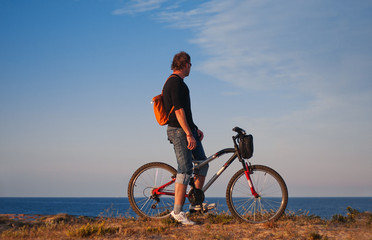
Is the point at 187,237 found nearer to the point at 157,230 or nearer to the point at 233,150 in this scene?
the point at 157,230

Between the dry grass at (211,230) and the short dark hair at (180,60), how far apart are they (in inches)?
106

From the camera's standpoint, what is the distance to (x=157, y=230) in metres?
5.98

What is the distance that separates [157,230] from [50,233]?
6.56 ft

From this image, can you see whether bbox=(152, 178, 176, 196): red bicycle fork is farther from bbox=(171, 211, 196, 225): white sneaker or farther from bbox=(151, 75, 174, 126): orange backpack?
bbox=(151, 75, 174, 126): orange backpack

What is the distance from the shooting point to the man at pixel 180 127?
621 cm

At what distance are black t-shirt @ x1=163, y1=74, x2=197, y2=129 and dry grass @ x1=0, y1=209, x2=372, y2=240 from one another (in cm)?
→ 174

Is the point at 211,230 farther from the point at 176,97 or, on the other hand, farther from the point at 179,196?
the point at 176,97

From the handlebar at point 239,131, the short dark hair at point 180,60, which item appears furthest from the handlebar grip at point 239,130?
the short dark hair at point 180,60

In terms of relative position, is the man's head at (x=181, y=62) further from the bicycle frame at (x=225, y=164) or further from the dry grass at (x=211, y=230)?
the dry grass at (x=211, y=230)

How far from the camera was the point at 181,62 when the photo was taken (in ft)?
21.2

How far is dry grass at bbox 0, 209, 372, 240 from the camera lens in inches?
225

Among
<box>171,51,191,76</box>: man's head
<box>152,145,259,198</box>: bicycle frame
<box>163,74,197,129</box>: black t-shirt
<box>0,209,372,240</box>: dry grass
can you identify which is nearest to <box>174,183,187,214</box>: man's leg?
<box>0,209,372,240</box>: dry grass

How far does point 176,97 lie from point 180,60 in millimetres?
727

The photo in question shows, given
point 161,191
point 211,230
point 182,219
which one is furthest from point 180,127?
point 211,230
